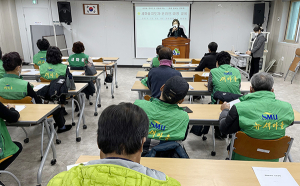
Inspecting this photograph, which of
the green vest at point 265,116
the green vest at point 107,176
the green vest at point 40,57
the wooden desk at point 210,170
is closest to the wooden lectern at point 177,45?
the green vest at point 40,57

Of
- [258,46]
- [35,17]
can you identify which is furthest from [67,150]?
[35,17]

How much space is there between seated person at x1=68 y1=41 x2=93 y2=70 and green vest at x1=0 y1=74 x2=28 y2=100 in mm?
1724

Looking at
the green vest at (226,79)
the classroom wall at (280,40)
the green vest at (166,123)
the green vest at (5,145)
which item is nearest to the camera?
the green vest at (166,123)

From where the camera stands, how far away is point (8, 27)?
7.75 m

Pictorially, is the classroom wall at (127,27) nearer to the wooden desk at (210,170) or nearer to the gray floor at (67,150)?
the gray floor at (67,150)

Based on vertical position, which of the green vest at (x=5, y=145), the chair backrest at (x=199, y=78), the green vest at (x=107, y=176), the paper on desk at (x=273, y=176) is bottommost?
the green vest at (x=5, y=145)

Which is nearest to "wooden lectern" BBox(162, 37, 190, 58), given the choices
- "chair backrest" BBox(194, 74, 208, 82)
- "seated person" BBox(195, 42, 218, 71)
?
"seated person" BBox(195, 42, 218, 71)

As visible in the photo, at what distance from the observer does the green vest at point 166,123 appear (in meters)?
1.48

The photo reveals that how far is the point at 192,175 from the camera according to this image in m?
1.27

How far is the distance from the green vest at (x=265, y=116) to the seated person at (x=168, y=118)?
1.68 ft

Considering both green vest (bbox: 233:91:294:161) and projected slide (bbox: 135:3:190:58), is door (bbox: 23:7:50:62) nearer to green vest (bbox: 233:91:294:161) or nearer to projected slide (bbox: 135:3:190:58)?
projected slide (bbox: 135:3:190:58)

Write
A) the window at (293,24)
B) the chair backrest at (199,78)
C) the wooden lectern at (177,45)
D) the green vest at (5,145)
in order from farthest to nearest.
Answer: the window at (293,24) < the wooden lectern at (177,45) < the chair backrest at (199,78) < the green vest at (5,145)

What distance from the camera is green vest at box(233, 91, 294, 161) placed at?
1.61 m

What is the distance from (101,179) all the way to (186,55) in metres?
6.15
